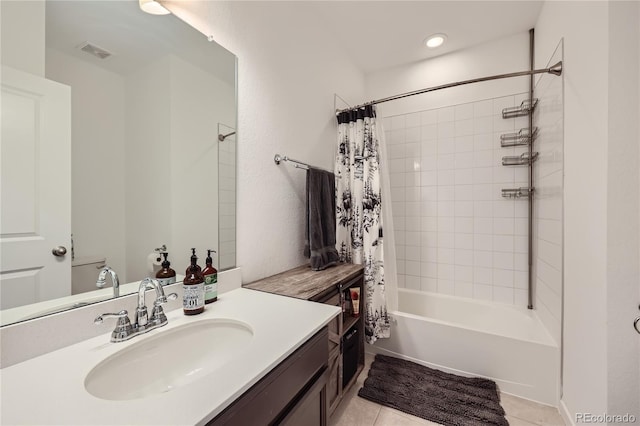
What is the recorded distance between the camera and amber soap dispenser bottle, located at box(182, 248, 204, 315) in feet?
3.05

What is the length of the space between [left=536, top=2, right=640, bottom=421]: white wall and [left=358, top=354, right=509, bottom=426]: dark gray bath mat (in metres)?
0.40

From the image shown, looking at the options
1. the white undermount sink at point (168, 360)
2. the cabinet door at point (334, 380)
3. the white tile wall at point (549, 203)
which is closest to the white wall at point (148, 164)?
the white undermount sink at point (168, 360)

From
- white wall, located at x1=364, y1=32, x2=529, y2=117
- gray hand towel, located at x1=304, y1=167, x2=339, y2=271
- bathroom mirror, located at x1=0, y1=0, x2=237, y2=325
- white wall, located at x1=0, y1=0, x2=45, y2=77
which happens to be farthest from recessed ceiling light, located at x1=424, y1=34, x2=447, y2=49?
white wall, located at x1=0, y1=0, x2=45, y2=77

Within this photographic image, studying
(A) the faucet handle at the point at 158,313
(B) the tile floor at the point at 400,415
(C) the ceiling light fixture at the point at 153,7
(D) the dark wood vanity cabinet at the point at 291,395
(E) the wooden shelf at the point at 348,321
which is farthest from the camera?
(E) the wooden shelf at the point at 348,321

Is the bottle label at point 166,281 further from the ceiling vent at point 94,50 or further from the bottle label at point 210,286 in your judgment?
the ceiling vent at point 94,50

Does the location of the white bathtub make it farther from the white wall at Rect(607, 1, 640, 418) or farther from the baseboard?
the white wall at Rect(607, 1, 640, 418)

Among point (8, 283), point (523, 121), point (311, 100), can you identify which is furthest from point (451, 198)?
point (8, 283)

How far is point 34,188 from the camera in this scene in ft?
2.24

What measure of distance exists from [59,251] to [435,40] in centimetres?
278

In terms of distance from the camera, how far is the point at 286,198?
5.32ft

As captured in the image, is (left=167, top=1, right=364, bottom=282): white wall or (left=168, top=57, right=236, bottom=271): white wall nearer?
(left=168, top=57, right=236, bottom=271): white wall

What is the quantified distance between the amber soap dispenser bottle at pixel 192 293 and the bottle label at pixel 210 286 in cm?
7

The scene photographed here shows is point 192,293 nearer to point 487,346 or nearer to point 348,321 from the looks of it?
point 348,321

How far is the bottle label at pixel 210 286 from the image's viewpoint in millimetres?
1035
